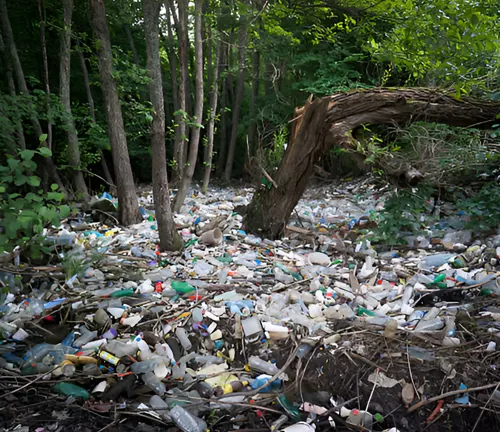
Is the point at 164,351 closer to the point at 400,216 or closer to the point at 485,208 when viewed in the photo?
the point at 400,216

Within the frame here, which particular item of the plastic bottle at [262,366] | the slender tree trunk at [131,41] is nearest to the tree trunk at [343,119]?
the plastic bottle at [262,366]

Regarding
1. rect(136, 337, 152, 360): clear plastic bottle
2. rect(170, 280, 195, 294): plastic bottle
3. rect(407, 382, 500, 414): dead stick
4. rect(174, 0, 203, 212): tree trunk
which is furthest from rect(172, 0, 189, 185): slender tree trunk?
rect(407, 382, 500, 414): dead stick

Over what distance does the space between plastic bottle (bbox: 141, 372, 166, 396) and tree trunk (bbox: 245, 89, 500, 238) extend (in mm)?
2658

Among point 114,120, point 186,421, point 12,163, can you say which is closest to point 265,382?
point 186,421

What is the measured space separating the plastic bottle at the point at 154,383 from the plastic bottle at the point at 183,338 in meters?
0.30

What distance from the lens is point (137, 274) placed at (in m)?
3.27

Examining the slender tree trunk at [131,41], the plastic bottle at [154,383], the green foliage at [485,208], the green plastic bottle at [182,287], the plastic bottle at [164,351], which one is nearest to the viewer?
the plastic bottle at [154,383]

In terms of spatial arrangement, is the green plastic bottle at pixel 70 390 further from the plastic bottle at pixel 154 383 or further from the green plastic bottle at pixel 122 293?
the green plastic bottle at pixel 122 293

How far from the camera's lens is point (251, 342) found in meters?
2.51

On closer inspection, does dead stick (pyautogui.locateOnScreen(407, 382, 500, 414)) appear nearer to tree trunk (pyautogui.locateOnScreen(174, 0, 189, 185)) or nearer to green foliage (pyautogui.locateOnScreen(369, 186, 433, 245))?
green foliage (pyautogui.locateOnScreen(369, 186, 433, 245))

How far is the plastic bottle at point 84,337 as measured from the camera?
2.45 metres

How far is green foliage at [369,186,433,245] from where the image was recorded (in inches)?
162

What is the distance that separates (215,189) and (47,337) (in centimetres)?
792

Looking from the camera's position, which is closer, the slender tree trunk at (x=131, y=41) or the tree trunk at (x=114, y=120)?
the tree trunk at (x=114, y=120)
